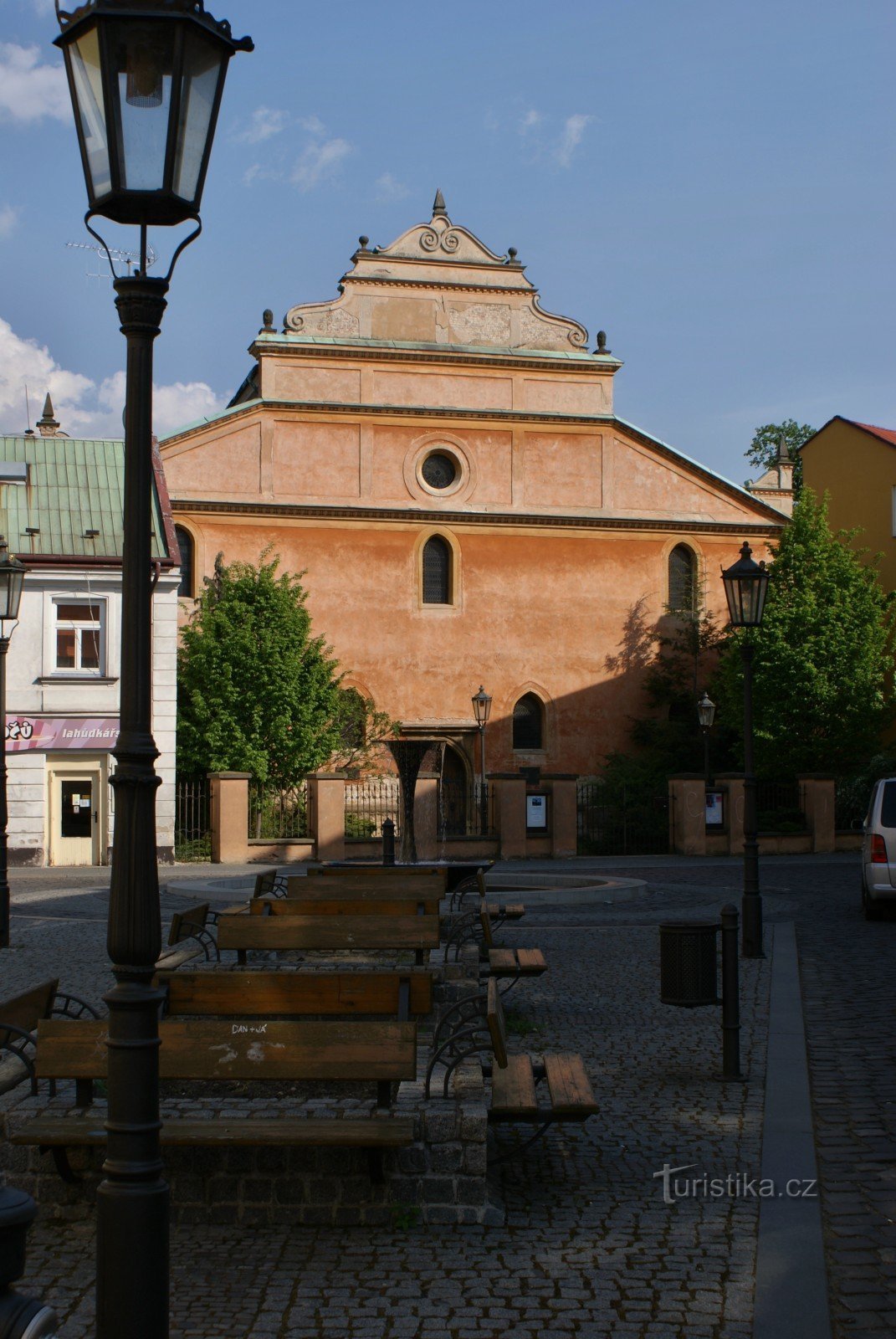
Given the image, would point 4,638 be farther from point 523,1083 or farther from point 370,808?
point 370,808


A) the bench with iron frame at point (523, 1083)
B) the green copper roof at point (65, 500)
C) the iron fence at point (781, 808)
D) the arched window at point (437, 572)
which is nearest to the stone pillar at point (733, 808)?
the iron fence at point (781, 808)

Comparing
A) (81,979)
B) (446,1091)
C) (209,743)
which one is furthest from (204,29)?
(209,743)

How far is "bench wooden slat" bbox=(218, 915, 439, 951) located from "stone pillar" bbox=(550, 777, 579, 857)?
79.6 feet

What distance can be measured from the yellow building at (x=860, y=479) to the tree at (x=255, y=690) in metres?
16.5

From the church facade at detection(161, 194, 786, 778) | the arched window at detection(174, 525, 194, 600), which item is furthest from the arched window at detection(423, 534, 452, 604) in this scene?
the arched window at detection(174, 525, 194, 600)

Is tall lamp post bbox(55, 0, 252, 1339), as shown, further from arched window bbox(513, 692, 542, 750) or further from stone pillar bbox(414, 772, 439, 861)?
arched window bbox(513, 692, 542, 750)

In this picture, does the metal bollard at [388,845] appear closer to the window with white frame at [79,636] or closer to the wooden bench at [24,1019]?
the wooden bench at [24,1019]

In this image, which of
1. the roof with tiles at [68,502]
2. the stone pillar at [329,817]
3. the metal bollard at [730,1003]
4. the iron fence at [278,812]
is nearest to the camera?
the metal bollard at [730,1003]

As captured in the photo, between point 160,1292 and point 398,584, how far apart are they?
121 ft

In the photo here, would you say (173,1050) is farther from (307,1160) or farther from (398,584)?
(398,584)

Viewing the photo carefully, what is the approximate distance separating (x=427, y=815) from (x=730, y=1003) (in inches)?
934

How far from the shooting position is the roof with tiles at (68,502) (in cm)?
3216

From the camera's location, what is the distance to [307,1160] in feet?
19.7

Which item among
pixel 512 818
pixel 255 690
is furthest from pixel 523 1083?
pixel 255 690
